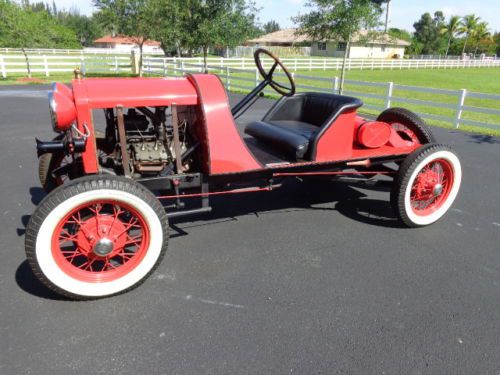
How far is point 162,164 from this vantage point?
3.21m

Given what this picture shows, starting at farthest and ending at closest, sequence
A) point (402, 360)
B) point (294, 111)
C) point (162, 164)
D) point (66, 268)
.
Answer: point (294, 111)
point (162, 164)
point (66, 268)
point (402, 360)

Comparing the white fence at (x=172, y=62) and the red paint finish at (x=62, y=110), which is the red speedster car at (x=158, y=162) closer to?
the red paint finish at (x=62, y=110)

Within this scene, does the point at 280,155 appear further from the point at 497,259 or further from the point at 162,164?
the point at 497,259

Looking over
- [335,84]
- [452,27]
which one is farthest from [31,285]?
[452,27]

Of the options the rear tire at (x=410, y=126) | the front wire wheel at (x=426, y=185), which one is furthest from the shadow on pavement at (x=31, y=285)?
the rear tire at (x=410, y=126)

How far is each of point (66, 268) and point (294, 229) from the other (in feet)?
6.67

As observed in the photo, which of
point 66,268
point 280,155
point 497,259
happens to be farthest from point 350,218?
point 66,268

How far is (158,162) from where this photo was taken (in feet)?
10.5

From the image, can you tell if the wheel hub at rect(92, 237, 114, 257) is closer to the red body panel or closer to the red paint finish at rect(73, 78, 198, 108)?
the red body panel

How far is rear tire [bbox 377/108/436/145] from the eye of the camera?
4.25m

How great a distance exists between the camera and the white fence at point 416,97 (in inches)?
362

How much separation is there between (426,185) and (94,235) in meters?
3.04

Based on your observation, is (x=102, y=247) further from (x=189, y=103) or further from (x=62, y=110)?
(x=189, y=103)

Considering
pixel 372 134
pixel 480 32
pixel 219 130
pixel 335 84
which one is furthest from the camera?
pixel 480 32
